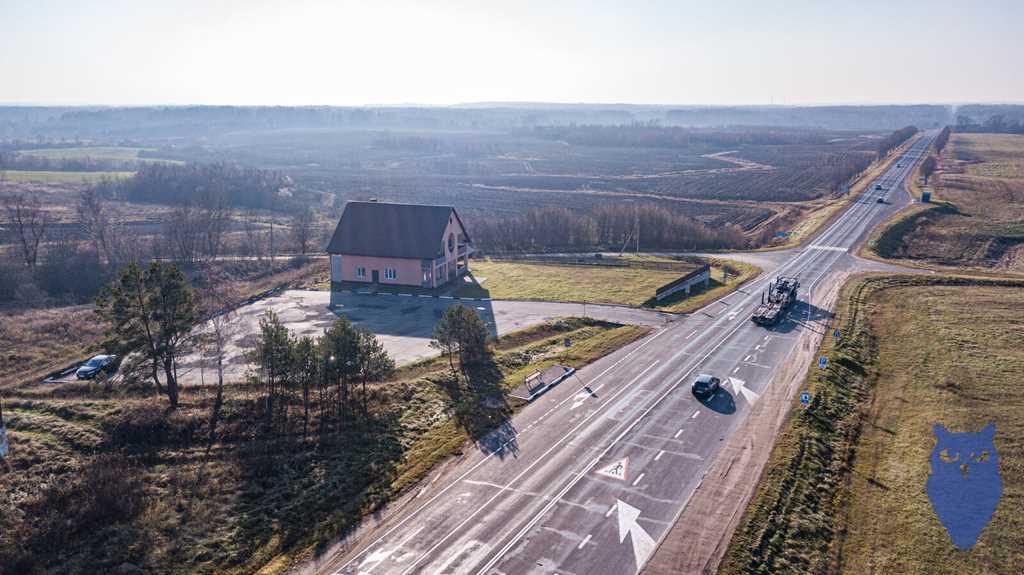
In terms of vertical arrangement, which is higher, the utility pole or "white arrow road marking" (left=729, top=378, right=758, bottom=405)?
the utility pole

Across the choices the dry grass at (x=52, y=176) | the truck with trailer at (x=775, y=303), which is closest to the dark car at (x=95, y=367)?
the truck with trailer at (x=775, y=303)

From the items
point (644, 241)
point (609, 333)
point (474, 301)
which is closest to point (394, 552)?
point (609, 333)

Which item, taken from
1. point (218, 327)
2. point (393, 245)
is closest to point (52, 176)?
point (393, 245)

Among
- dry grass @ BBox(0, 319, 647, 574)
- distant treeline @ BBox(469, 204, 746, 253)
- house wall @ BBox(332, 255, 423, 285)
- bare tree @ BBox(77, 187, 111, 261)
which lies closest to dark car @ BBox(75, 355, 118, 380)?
dry grass @ BBox(0, 319, 647, 574)

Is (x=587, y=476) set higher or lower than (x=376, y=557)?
higher

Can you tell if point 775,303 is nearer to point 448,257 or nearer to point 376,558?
point 448,257

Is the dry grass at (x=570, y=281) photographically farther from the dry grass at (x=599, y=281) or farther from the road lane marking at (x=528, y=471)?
the road lane marking at (x=528, y=471)

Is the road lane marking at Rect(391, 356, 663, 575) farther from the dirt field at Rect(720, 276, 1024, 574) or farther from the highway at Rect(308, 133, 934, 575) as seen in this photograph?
the dirt field at Rect(720, 276, 1024, 574)
